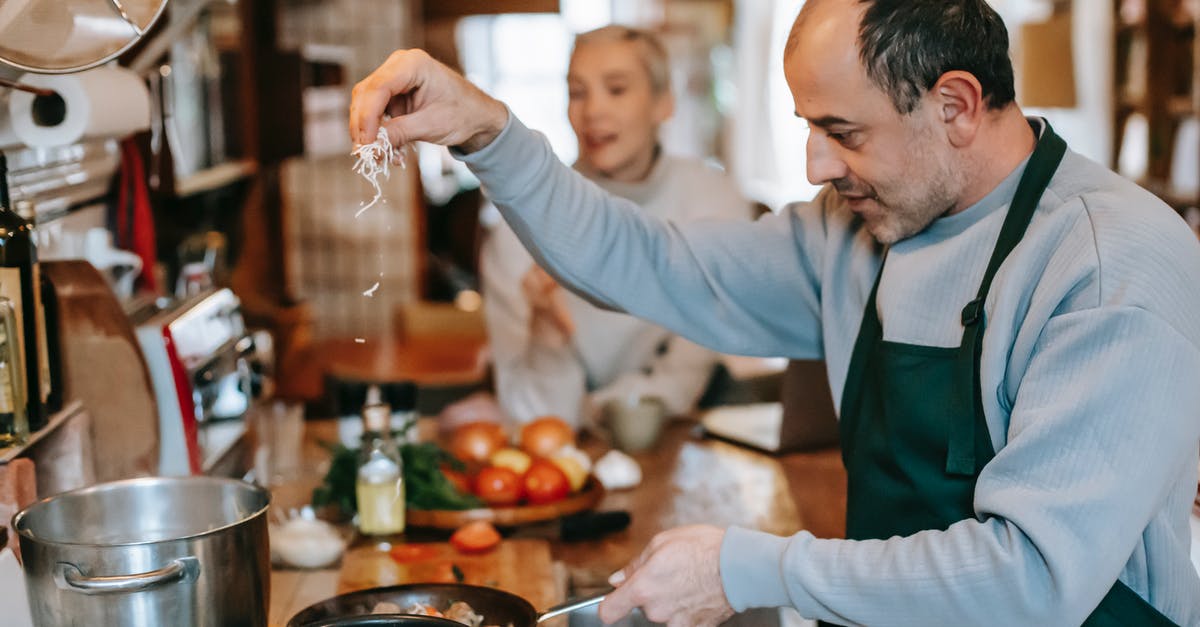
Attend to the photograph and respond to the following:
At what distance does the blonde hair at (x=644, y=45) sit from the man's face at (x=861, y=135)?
1.40 metres

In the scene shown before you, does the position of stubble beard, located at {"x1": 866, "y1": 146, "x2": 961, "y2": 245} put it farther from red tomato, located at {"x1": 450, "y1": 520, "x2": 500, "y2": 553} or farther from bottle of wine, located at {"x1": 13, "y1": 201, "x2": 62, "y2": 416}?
bottle of wine, located at {"x1": 13, "y1": 201, "x2": 62, "y2": 416}

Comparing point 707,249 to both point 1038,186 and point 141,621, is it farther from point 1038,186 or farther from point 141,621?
point 141,621

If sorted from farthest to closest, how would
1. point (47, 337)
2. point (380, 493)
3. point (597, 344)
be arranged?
point (597, 344) < point (380, 493) < point (47, 337)

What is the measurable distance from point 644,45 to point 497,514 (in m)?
→ 1.31

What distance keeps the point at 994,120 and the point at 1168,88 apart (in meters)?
4.57

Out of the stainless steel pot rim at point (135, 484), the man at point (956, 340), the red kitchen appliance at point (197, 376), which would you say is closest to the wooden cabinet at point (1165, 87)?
the man at point (956, 340)

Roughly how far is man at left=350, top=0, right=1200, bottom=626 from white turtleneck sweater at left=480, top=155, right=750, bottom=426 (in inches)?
39.8

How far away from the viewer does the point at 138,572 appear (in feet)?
4.04

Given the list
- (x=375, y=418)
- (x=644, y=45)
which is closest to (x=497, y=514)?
(x=375, y=418)

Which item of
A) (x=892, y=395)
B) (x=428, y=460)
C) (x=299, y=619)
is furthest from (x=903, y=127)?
(x=428, y=460)

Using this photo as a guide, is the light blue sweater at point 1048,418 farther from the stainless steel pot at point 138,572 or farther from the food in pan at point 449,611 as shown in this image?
the stainless steel pot at point 138,572

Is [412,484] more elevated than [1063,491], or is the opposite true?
[1063,491]

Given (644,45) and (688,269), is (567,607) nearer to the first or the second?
(688,269)

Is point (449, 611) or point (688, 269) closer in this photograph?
point (449, 611)
